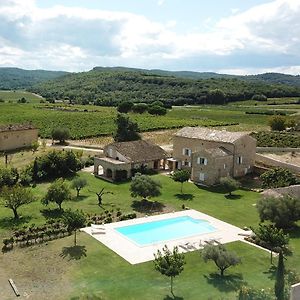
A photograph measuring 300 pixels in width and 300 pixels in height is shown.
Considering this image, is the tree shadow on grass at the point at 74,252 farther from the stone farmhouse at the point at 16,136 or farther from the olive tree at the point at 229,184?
the stone farmhouse at the point at 16,136

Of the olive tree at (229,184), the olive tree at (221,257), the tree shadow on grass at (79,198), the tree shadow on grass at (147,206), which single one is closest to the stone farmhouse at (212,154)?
the olive tree at (229,184)

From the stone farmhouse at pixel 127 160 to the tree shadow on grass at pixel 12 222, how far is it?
15.1 m

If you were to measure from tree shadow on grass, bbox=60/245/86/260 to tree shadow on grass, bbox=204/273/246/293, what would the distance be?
8868 millimetres

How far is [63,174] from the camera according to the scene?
177 ft

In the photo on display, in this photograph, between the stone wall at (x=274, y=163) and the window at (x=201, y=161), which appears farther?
the stone wall at (x=274, y=163)

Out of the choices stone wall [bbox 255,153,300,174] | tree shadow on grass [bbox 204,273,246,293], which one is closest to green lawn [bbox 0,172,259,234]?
stone wall [bbox 255,153,300,174]

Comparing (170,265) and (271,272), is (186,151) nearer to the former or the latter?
(271,272)

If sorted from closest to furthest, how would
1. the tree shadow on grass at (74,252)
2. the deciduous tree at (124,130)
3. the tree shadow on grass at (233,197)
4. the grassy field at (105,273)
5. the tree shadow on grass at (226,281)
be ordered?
the grassy field at (105,273), the tree shadow on grass at (226,281), the tree shadow on grass at (74,252), the tree shadow on grass at (233,197), the deciduous tree at (124,130)

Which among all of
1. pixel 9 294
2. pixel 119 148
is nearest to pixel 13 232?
pixel 9 294

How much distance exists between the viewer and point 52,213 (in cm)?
4056

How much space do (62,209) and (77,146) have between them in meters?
33.0

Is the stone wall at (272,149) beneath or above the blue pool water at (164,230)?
above

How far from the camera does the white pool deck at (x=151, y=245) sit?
32.2 meters

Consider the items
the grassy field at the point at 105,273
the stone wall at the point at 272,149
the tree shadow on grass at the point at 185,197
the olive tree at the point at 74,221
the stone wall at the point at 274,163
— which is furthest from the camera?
the stone wall at the point at 272,149
